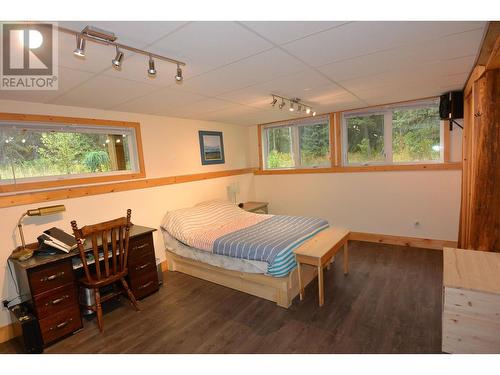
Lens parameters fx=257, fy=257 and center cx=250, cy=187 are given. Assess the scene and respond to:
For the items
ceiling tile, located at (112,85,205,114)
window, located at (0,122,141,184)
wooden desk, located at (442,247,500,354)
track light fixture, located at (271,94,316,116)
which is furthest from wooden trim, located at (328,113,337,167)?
window, located at (0,122,141,184)

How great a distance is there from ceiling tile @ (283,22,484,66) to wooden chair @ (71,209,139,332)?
2.09 m

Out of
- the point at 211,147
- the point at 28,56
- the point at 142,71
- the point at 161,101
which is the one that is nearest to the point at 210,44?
the point at 142,71

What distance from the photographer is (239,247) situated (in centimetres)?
270

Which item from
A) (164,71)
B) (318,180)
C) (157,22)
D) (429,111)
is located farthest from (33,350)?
(429,111)

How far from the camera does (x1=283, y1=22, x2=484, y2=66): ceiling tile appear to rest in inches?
57.4

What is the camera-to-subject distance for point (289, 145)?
500 centimetres

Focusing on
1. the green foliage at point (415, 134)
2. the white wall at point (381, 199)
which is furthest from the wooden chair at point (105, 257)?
the green foliage at point (415, 134)

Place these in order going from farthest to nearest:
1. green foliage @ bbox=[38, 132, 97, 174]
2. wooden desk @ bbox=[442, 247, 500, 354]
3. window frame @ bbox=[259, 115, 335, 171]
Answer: window frame @ bbox=[259, 115, 335, 171]
green foliage @ bbox=[38, 132, 97, 174]
wooden desk @ bbox=[442, 247, 500, 354]

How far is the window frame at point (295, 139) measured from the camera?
445 cm

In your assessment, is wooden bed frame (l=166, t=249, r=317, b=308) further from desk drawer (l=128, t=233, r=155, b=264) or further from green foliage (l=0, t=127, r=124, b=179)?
green foliage (l=0, t=127, r=124, b=179)

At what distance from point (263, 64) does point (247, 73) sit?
0.22m

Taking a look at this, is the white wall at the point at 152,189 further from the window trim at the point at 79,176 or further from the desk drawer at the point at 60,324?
the desk drawer at the point at 60,324

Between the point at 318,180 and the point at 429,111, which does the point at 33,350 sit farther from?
the point at 429,111

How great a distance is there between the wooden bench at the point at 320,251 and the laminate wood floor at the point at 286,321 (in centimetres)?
29
